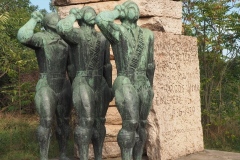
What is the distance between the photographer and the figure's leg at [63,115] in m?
5.79

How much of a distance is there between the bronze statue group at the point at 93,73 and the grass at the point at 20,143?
182 cm

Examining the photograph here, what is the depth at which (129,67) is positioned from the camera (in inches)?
197

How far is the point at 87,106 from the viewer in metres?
5.22

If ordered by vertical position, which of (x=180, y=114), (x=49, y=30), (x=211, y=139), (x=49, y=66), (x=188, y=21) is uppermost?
(x=188, y=21)

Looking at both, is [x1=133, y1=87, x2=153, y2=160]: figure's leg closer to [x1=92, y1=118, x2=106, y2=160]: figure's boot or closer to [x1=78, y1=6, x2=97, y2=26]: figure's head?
[x1=92, y1=118, x2=106, y2=160]: figure's boot

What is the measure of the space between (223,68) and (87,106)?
5.39 meters

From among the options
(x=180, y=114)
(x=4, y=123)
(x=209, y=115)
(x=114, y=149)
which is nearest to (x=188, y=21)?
(x=209, y=115)

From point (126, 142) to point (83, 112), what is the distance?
2.13 feet

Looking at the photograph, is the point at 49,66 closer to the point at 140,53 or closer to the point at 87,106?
the point at 87,106

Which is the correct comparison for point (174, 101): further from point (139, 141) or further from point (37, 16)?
point (37, 16)

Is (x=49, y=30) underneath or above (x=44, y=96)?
above

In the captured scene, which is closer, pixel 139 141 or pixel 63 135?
pixel 139 141

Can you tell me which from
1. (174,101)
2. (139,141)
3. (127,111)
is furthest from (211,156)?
(127,111)

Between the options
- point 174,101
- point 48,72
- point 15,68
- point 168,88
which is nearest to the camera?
point 48,72
